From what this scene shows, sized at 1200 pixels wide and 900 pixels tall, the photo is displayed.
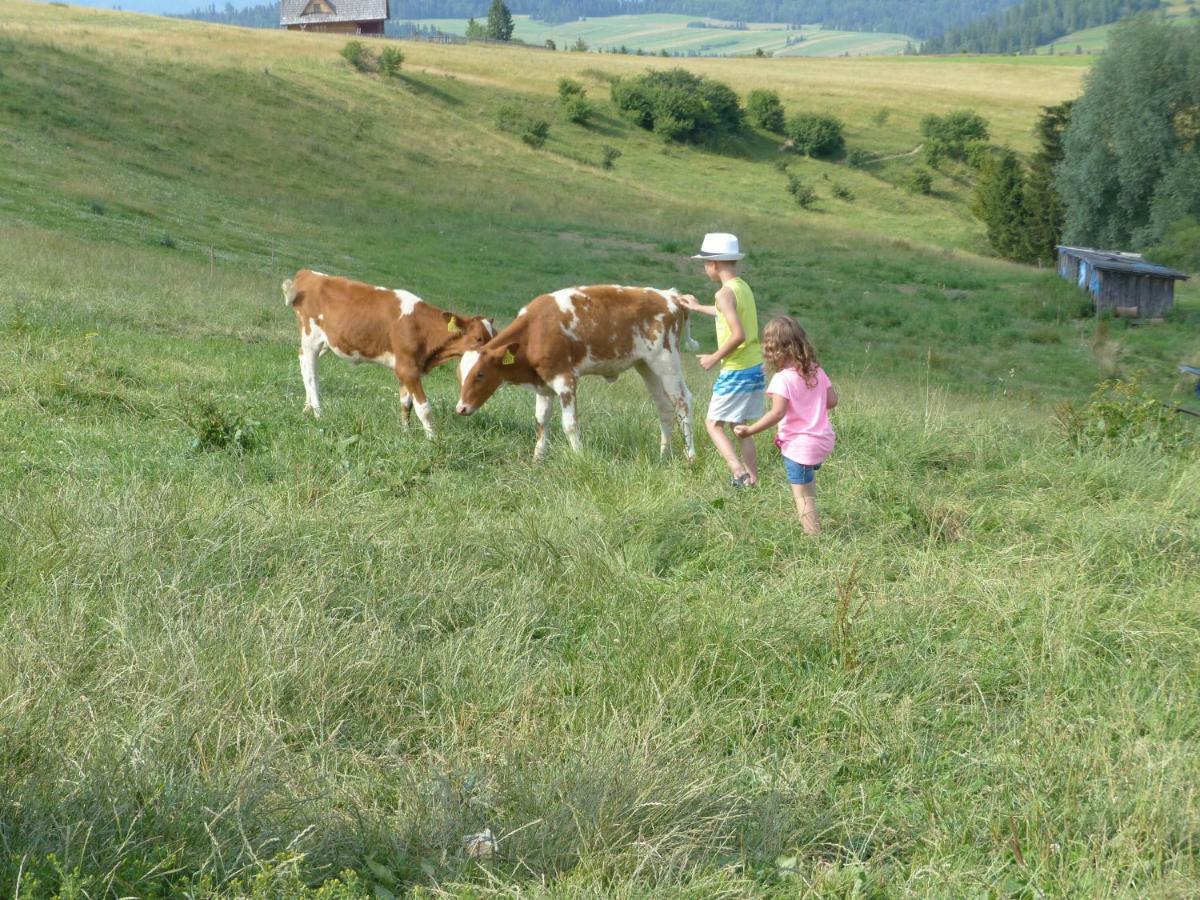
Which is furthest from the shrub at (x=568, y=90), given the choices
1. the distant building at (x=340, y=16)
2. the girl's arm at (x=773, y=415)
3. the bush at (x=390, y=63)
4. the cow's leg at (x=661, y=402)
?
the girl's arm at (x=773, y=415)

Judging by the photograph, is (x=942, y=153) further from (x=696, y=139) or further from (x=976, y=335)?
(x=976, y=335)

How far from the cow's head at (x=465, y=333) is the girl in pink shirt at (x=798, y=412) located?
3.63m

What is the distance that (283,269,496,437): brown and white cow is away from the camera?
10.5 m

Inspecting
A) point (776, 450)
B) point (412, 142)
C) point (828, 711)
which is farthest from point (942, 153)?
point (828, 711)

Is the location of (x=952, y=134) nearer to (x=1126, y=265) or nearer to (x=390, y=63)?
(x=390, y=63)

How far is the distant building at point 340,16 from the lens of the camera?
314 ft

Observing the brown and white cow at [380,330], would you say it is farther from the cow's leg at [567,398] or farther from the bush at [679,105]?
the bush at [679,105]

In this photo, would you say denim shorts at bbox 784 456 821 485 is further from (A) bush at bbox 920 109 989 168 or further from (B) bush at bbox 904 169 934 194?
(A) bush at bbox 920 109 989 168

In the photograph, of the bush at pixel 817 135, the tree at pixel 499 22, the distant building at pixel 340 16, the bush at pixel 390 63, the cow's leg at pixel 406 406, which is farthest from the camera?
the tree at pixel 499 22

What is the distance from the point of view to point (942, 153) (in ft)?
235

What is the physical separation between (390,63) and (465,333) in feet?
211

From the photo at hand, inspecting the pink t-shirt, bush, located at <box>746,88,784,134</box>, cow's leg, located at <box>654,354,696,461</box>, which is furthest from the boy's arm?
bush, located at <box>746,88,784,134</box>

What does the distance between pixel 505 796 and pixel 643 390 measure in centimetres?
1109

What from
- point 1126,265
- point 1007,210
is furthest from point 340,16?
point 1126,265
